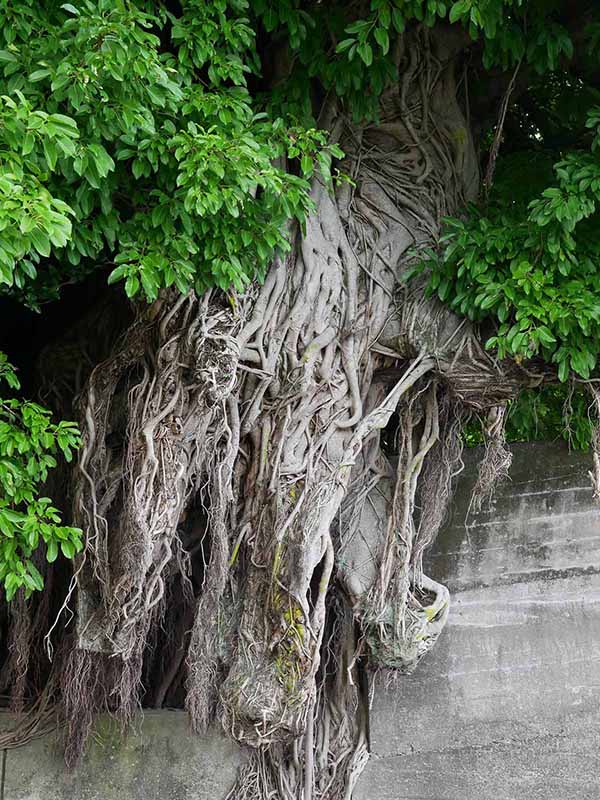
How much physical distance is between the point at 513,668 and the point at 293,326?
1.83m

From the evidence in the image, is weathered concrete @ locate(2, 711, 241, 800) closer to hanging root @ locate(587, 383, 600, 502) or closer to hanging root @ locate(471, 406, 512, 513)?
hanging root @ locate(471, 406, 512, 513)

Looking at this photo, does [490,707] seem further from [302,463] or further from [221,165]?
[221,165]

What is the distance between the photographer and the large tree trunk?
3.31 meters

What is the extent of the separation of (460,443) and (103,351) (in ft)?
5.57

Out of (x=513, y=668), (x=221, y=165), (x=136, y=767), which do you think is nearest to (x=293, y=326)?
(x=221, y=165)

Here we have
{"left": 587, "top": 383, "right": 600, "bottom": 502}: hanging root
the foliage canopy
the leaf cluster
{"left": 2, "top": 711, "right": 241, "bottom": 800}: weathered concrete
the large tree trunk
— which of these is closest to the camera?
the foliage canopy

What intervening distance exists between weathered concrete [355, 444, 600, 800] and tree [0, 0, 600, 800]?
0.75 feet

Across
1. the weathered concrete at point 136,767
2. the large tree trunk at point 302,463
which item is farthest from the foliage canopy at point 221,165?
the weathered concrete at point 136,767

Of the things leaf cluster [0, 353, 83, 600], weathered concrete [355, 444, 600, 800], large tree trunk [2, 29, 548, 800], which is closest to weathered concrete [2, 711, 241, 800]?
large tree trunk [2, 29, 548, 800]

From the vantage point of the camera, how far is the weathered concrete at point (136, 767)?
12.9ft

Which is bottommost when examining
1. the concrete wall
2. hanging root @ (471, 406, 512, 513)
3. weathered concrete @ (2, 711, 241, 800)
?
weathered concrete @ (2, 711, 241, 800)

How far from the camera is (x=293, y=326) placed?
3.49 metres

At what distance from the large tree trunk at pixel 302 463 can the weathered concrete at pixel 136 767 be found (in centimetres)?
13

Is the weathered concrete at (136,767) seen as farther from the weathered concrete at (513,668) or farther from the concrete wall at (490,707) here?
the weathered concrete at (513,668)
